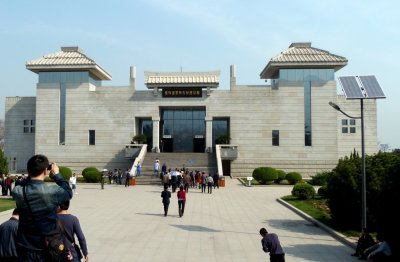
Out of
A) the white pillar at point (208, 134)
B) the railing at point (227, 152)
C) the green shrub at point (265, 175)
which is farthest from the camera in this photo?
the white pillar at point (208, 134)

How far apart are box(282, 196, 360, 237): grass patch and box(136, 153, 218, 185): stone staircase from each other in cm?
1535

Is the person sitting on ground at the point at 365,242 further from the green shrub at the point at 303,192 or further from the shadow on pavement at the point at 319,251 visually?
the green shrub at the point at 303,192

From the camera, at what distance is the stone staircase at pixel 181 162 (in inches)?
1587

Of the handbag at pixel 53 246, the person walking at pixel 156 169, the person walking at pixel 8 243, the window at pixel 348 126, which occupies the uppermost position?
the window at pixel 348 126

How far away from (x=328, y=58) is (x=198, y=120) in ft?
54.6

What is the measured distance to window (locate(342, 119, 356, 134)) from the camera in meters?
47.2

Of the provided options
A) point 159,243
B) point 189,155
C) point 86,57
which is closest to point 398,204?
point 159,243

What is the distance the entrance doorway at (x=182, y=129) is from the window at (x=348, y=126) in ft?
52.7

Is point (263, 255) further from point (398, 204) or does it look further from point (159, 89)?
point (159, 89)

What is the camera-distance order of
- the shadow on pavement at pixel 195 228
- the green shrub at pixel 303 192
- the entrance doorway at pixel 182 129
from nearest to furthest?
the shadow on pavement at pixel 195 228 → the green shrub at pixel 303 192 → the entrance doorway at pixel 182 129

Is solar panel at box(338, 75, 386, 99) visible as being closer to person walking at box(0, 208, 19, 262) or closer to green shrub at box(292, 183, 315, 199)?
green shrub at box(292, 183, 315, 199)

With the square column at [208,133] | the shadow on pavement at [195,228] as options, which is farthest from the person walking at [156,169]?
the shadow on pavement at [195,228]

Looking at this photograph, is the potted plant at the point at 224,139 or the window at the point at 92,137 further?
the window at the point at 92,137

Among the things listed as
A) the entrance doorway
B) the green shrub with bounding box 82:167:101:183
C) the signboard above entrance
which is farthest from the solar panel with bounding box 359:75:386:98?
the entrance doorway
